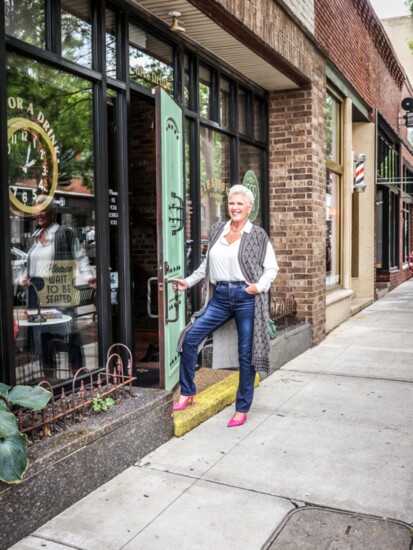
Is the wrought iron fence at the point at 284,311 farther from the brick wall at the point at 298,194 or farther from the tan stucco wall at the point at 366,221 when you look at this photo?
the tan stucco wall at the point at 366,221

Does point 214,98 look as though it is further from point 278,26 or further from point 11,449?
point 11,449

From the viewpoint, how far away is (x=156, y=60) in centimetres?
583

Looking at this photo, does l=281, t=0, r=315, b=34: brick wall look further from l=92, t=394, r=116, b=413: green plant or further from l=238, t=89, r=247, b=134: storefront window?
l=92, t=394, r=116, b=413: green plant

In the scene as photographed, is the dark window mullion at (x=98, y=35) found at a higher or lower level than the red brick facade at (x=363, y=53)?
lower

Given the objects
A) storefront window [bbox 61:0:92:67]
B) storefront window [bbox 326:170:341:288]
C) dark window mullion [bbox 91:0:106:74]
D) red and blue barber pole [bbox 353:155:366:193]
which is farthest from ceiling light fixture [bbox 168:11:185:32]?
red and blue barber pole [bbox 353:155:366:193]

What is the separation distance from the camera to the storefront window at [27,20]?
406 cm

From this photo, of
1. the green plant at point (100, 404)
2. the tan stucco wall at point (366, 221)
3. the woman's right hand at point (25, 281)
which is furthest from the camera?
the tan stucco wall at point (366, 221)

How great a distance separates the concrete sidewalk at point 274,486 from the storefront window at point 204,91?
3053 millimetres

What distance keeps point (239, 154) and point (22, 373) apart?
4.28m

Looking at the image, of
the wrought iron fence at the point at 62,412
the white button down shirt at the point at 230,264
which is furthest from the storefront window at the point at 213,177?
the wrought iron fence at the point at 62,412

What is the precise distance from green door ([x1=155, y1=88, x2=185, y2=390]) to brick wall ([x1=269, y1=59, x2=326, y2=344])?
3.18m

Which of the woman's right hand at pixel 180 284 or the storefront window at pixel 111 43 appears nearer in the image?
the woman's right hand at pixel 180 284

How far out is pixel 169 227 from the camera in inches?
193

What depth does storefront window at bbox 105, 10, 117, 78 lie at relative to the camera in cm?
508
